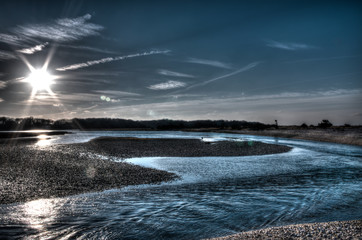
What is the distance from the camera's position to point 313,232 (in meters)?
7.73

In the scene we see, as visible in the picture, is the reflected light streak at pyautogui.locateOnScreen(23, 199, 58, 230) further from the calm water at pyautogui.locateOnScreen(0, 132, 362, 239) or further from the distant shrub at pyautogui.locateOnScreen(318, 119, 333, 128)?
the distant shrub at pyautogui.locateOnScreen(318, 119, 333, 128)

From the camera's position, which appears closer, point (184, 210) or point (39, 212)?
point (39, 212)

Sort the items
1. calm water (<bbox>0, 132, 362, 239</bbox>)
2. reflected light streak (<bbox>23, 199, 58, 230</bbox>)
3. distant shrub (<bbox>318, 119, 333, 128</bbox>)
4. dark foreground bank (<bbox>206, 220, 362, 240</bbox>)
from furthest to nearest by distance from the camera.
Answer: distant shrub (<bbox>318, 119, 333, 128</bbox>)
reflected light streak (<bbox>23, 199, 58, 230</bbox>)
calm water (<bbox>0, 132, 362, 239</bbox>)
dark foreground bank (<bbox>206, 220, 362, 240</bbox>)

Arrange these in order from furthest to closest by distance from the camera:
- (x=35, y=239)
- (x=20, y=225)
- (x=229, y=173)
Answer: (x=229, y=173) < (x=20, y=225) < (x=35, y=239)

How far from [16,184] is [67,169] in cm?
509

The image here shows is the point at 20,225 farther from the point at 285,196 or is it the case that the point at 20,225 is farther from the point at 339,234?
the point at 285,196

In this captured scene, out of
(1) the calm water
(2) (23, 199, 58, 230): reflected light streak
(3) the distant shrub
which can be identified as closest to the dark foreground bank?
(1) the calm water

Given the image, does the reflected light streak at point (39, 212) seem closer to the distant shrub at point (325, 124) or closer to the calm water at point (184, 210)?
the calm water at point (184, 210)

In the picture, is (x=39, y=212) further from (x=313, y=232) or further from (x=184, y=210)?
(x=313, y=232)

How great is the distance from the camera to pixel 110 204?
11.9 meters

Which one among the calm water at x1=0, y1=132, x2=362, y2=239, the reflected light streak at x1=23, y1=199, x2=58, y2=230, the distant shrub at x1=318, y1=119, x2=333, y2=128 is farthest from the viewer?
the distant shrub at x1=318, y1=119, x2=333, y2=128

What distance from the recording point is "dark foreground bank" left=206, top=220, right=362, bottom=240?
7.39 metres

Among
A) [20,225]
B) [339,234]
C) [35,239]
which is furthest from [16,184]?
[339,234]

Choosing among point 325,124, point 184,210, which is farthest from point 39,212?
point 325,124
